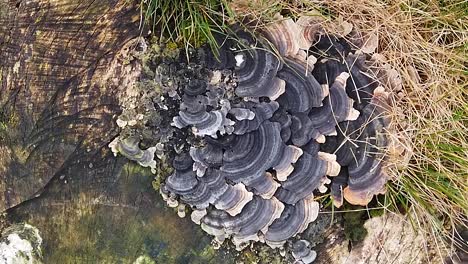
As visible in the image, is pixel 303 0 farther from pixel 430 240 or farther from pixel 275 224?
pixel 430 240

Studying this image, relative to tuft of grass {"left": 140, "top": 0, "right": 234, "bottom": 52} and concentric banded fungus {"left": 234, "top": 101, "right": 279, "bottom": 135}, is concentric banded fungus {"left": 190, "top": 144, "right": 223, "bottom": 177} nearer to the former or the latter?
concentric banded fungus {"left": 234, "top": 101, "right": 279, "bottom": 135}

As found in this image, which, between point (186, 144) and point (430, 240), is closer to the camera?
point (186, 144)

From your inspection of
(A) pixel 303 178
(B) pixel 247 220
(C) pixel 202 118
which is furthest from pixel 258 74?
(B) pixel 247 220

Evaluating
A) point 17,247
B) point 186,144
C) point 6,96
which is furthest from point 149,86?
point 17,247

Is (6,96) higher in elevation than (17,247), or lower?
higher

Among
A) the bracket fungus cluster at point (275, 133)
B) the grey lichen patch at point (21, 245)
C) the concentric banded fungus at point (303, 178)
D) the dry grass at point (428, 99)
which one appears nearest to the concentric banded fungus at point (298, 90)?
the bracket fungus cluster at point (275, 133)

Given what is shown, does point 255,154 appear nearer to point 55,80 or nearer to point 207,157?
point 207,157
